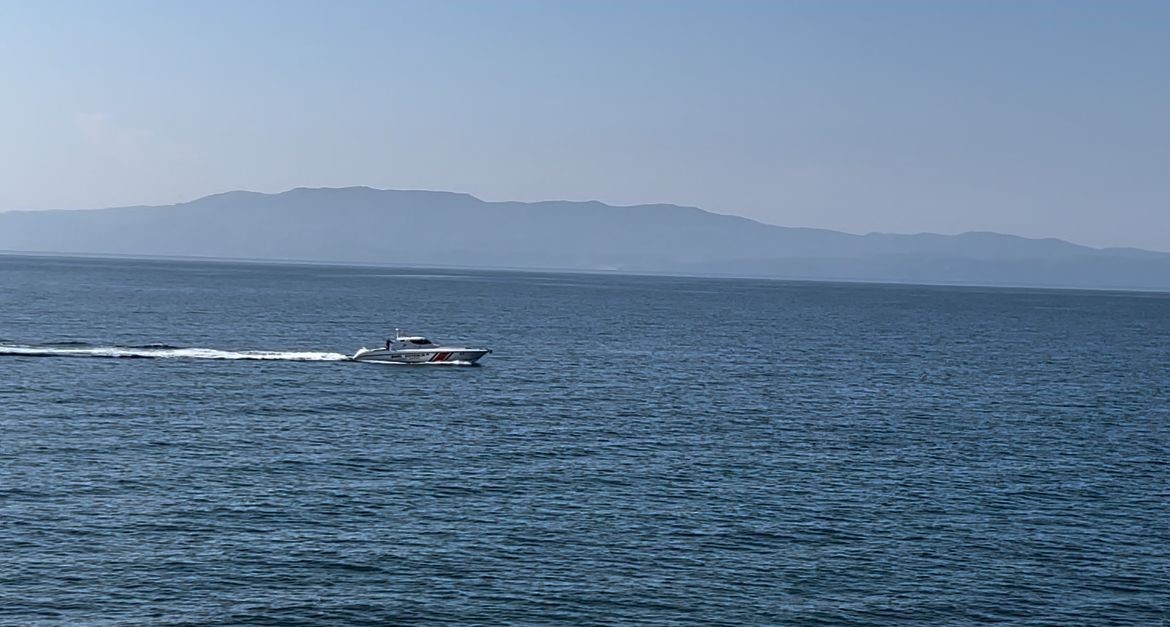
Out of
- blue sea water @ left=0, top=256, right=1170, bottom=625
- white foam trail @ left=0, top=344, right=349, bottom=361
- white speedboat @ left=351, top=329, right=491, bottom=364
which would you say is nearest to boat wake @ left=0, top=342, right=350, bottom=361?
white foam trail @ left=0, top=344, right=349, bottom=361

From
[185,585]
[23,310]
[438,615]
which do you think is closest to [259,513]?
[185,585]

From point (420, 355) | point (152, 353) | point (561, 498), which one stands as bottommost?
point (561, 498)

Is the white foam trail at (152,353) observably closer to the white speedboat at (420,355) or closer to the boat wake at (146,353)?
the boat wake at (146,353)

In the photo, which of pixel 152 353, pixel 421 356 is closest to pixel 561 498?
pixel 421 356

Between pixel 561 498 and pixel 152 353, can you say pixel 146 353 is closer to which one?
pixel 152 353

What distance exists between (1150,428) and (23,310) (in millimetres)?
168489

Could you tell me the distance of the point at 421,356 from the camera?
5315 inches

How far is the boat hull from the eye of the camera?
135 meters

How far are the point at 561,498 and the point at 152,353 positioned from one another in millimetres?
77225

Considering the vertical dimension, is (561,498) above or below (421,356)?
below

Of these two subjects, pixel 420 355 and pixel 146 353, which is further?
pixel 420 355

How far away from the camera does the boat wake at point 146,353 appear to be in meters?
127

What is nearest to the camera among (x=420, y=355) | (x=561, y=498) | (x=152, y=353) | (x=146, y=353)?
Result: (x=561, y=498)

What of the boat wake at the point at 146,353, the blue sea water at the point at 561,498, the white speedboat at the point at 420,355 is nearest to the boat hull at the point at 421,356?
the white speedboat at the point at 420,355
